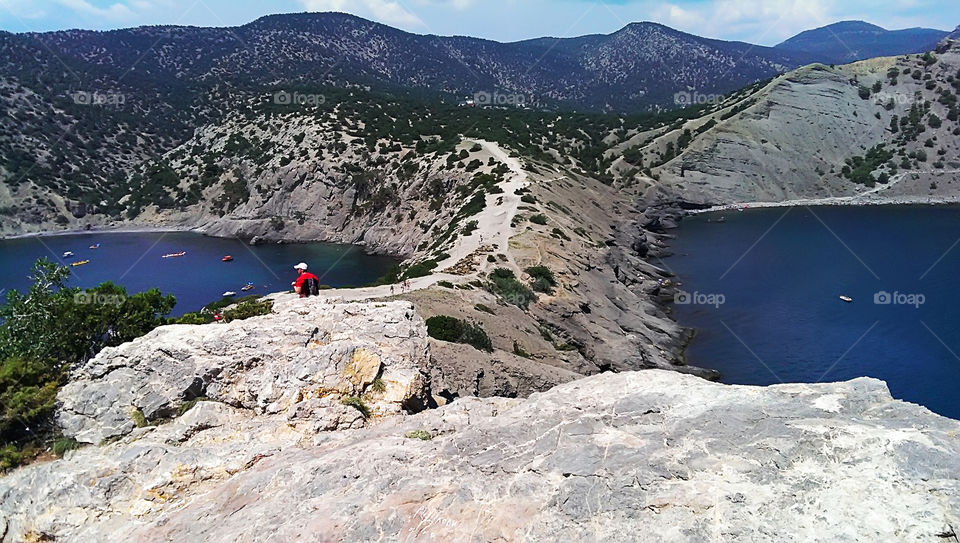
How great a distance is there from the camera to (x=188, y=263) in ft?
313

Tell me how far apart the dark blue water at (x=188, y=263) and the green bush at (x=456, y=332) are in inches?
1825

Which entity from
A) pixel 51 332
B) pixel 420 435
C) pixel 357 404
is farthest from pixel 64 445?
pixel 51 332

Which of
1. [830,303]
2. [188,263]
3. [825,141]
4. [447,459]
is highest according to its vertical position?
[825,141]

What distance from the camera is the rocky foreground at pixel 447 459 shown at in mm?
9516

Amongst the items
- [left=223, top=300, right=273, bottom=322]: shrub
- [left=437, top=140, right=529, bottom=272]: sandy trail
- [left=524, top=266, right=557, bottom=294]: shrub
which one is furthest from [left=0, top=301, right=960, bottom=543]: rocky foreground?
[left=437, top=140, right=529, bottom=272]: sandy trail

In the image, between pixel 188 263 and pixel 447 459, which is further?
pixel 188 263

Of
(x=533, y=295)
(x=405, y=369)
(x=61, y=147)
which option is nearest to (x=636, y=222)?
(x=533, y=295)

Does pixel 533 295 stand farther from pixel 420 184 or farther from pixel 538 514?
pixel 420 184

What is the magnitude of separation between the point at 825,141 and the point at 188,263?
145477mm

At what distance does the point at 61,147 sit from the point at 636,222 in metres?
138

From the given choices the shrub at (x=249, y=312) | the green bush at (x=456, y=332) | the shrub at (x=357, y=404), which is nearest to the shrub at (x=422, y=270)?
the green bush at (x=456, y=332)

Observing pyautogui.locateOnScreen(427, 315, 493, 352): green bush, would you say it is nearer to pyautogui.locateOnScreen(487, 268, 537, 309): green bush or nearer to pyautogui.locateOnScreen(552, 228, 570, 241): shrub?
pyautogui.locateOnScreen(487, 268, 537, 309): green bush

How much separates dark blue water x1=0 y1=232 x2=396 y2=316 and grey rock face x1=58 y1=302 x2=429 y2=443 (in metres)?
61.3

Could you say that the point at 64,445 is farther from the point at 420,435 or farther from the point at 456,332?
the point at 456,332
